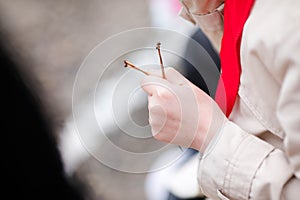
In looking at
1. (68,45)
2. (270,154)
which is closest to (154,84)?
(270,154)

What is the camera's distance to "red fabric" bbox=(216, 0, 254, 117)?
1.90 ft

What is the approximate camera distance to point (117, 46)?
790 millimetres

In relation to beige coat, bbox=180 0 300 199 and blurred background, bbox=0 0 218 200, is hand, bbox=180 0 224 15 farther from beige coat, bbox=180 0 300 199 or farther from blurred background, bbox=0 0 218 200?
blurred background, bbox=0 0 218 200

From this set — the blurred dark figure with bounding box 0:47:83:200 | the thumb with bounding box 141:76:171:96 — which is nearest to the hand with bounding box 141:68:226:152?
the thumb with bounding box 141:76:171:96

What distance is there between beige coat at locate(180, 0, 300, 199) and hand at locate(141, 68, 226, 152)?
2cm

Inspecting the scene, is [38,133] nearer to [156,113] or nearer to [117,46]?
[117,46]

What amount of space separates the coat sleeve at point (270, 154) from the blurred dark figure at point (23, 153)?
0.59 m

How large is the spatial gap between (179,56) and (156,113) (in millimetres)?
219

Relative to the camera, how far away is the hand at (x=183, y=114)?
0.62 meters

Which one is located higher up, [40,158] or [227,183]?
[227,183]

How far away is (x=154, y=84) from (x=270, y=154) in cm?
17

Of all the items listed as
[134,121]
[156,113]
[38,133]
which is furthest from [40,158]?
[156,113]

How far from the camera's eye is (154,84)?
633 millimetres

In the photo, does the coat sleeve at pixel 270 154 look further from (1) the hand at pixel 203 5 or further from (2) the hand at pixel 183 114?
(1) the hand at pixel 203 5
